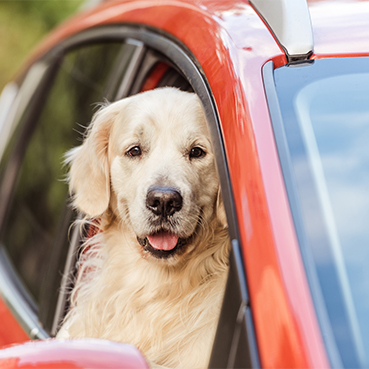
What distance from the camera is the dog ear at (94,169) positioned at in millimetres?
2625

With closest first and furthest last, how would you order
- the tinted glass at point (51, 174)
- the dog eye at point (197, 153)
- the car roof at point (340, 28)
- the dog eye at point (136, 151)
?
the car roof at point (340, 28)
the dog eye at point (197, 153)
the dog eye at point (136, 151)
the tinted glass at point (51, 174)

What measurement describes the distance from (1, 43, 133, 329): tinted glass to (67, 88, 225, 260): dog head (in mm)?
227

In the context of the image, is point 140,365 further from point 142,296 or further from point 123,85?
point 123,85

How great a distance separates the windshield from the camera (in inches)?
45.2

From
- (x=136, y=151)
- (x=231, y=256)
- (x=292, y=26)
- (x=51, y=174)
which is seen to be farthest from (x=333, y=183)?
(x=51, y=174)

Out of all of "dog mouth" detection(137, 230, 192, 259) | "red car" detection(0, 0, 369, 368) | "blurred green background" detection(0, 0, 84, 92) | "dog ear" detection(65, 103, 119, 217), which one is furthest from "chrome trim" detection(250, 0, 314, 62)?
"blurred green background" detection(0, 0, 84, 92)

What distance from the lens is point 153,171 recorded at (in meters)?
2.32

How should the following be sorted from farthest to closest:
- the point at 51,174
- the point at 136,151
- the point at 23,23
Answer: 1. the point at 23,23
2. the point at 51,174
3. the point at 136,151

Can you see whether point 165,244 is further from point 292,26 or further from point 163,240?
point 292,26

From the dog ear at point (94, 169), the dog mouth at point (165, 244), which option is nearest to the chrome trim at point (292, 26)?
the dog mouth at point (165, 244)

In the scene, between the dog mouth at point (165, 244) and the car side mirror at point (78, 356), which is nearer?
the car side mirror at point (78, 356)

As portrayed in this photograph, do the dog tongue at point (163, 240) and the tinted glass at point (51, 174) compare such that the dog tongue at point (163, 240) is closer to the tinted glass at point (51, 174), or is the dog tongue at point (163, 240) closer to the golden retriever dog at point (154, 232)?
the golden retriever dog at point (154, 232)

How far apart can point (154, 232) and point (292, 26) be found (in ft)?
3.73

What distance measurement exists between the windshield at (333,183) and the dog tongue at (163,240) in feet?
3.48
